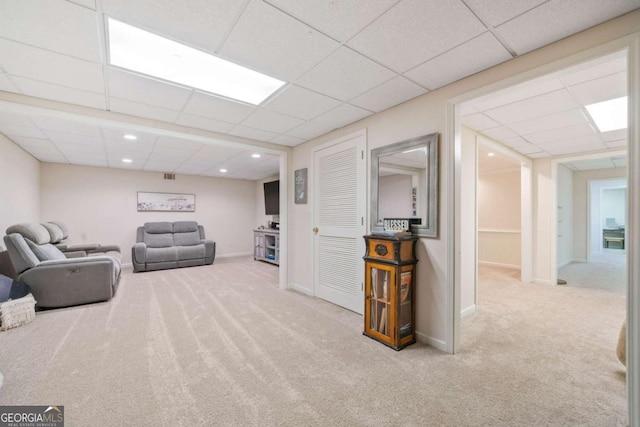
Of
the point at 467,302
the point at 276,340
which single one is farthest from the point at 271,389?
the point at 467,302

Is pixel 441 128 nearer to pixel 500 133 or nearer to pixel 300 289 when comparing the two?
pixel 500 133

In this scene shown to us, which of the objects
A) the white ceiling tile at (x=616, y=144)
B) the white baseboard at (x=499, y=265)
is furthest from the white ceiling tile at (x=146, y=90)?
the white baseboard at (x=499, y=265)

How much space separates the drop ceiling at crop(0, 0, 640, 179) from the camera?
147 cm

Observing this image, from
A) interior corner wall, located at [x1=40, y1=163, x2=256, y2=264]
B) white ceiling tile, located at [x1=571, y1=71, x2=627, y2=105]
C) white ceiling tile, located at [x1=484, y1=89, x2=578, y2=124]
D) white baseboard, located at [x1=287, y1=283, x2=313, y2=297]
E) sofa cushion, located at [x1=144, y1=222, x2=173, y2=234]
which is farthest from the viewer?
sofa cushion, located at [x1=144, y1=222, x2=173, y2=234]

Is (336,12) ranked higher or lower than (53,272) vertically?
higher

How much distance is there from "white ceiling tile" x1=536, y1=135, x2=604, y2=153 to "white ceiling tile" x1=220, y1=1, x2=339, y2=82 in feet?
12.8

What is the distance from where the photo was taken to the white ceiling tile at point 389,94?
2334 mm

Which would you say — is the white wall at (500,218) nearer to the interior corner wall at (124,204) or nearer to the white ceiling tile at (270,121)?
the white ceiling tile at (270,121)

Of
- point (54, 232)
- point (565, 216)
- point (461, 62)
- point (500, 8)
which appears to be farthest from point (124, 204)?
point (565, 216)

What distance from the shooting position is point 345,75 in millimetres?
2176

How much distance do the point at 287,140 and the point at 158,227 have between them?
4358 millimetres

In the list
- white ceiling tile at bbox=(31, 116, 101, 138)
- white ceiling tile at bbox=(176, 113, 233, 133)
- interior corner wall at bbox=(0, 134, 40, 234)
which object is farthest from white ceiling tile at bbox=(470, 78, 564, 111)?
interior corner wall at bbox=(0, 134, 40, 234)

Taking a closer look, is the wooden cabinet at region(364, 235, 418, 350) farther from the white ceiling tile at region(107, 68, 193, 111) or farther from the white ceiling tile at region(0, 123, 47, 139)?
the white ceiling tile at region(0, 123, 47, 139)

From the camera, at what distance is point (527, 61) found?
1893 mm
